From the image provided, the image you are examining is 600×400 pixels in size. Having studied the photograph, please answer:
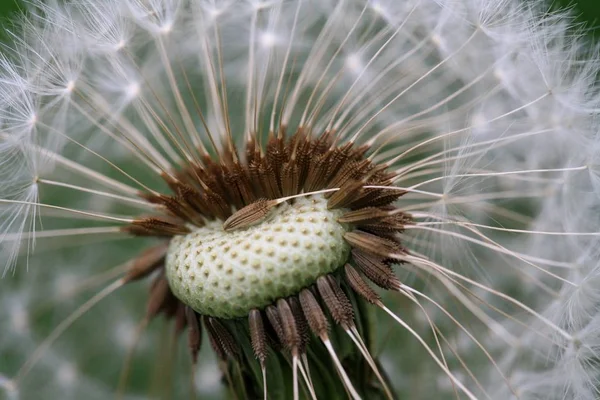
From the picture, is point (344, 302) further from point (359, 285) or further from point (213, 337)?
point (213, 337)

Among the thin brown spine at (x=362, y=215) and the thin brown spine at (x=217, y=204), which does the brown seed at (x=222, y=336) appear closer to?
the thin brown spine at (x=217, y=204)

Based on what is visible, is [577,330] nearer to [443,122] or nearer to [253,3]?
[443,122]

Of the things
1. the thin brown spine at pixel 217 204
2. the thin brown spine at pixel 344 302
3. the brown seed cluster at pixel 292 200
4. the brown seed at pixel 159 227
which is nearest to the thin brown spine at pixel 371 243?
the brown seed cluster at pixel 292 200

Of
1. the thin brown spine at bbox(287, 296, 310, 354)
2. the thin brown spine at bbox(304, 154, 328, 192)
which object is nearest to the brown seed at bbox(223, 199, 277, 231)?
the thin brown spine at bbox(304, 154, 328, 192)

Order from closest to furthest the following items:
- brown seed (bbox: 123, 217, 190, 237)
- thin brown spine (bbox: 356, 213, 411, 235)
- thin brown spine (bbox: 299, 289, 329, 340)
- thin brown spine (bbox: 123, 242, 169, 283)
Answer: thin brown spine (bbox: 299, 289, 329, 340), thin brown spine (bbox: 356, 213, 411, 235), brown seed (bbox: 123, 217, 190, 237), thin brown spine (bbox: 123, 242, 169, 283)

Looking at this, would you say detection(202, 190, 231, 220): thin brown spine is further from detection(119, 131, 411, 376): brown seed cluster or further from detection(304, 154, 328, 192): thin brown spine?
detection(304, 154, 328, 192): thin brown spine

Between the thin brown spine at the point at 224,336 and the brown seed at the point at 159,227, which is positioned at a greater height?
the brown seed at the point at 159,227

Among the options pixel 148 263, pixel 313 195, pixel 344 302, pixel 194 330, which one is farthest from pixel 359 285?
pixel 148 263
